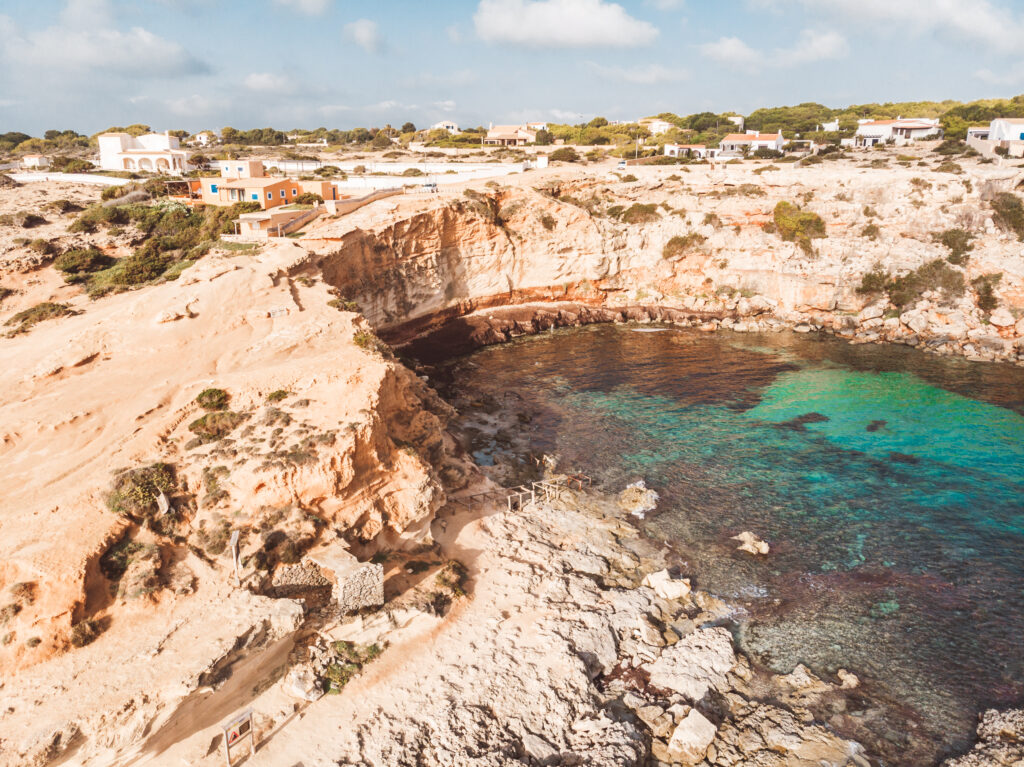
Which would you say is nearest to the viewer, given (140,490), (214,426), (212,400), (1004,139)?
(140,490)

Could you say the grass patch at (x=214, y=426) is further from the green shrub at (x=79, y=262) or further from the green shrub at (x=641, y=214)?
the green shrub at (x=641, y=214)

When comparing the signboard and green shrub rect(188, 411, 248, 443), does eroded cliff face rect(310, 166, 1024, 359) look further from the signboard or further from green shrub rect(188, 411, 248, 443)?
the signboard

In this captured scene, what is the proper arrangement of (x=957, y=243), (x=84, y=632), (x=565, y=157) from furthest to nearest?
(x=565, y=157), (x=957, y=243), (x=84, y=632)

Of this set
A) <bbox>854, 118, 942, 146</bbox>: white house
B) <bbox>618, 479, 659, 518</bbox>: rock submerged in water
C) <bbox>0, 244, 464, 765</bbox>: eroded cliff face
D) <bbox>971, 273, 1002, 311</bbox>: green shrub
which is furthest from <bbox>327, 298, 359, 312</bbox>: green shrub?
<bbox>854, 118, 942, 146</bbox>: white house

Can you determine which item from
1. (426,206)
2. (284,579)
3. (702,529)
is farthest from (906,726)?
(426,206)

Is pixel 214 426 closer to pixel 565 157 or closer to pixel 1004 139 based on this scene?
pixel 565 157

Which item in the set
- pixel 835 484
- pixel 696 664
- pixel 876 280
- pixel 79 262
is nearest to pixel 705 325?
pixel 876 280

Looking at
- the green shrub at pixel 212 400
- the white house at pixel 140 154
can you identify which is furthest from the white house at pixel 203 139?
the green shrub at pixel 212 400
